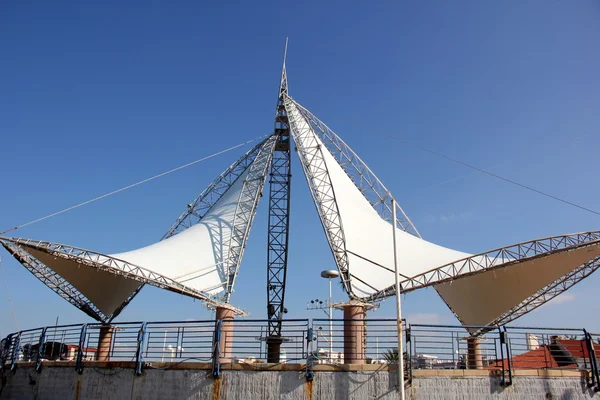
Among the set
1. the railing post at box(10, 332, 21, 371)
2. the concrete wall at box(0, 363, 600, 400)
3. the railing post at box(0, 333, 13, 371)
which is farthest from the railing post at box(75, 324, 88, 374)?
the railing post at box(0, 333, 13, 371)

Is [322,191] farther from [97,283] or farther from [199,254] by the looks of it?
[97,283]

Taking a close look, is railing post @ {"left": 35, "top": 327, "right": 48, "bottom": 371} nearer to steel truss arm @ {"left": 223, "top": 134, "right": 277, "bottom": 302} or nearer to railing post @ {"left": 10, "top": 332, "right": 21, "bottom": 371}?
railing post @ {"left": 10, "top": 332, "right": 21, "bottom": 371}

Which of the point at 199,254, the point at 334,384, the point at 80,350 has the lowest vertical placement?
the point at 334,384

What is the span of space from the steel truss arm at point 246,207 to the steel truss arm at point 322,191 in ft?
21.3

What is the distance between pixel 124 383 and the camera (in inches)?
611

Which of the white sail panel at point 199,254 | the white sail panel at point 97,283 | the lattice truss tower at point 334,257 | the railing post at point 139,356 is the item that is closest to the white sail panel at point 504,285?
the lattice truss tower at point 334,257

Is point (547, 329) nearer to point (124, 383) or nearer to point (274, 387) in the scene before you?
point (274, 387)

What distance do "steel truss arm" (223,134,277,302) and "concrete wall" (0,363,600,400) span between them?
85.3 feet

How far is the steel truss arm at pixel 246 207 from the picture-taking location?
4182 cm

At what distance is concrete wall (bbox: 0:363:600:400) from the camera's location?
14.1 metres

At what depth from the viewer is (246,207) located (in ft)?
146

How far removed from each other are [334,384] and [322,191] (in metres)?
23.3

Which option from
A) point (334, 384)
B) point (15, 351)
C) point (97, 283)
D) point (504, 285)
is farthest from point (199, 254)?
point (334, 384)

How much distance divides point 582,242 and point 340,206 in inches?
641
